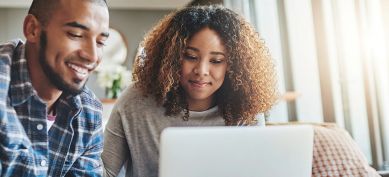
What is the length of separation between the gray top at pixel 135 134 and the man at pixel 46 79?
0.33m

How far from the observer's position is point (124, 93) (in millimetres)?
1213

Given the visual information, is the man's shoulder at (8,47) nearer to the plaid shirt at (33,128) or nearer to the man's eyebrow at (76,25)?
the plaid shirt at (33,128)

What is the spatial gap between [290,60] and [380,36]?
983 mm

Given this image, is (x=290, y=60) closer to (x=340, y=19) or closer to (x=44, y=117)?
(x=340, y=19)

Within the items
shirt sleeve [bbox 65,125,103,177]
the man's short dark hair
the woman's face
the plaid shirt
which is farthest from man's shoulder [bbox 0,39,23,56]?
the woman's face

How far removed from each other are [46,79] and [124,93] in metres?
0.46

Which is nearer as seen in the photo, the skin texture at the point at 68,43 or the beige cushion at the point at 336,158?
the skin texture at the point at 68,43

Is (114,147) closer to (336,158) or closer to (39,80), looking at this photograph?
(39,80)

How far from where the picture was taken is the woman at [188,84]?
3.76 ft

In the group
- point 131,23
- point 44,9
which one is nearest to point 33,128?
point 44,9

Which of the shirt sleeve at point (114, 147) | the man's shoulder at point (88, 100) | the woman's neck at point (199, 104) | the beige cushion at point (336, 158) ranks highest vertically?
the man's shoulder at point (88, 100)

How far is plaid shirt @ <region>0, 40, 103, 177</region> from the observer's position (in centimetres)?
75

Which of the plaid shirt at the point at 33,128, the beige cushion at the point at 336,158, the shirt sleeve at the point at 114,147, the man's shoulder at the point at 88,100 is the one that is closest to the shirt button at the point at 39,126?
the plaid shirt at the point at 33,128

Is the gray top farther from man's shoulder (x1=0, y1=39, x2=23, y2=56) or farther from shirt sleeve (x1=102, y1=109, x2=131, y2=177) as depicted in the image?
man's shoulder (x1=0, y1=39, x2=23, y2=56)
